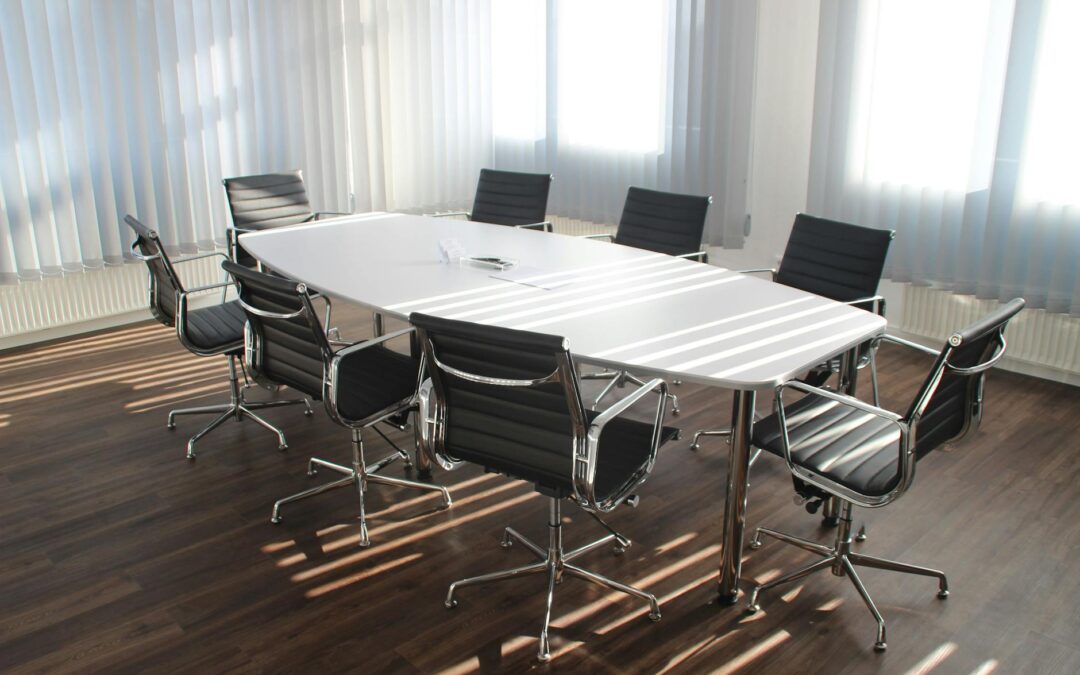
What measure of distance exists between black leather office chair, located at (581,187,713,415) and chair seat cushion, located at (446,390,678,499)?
1.79m

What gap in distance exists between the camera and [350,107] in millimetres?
6941

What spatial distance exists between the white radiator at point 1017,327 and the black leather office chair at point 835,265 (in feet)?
4.74

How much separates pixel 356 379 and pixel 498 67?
4.42 metres

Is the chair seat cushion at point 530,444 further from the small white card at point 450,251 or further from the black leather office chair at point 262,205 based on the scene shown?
the black leather office chair at point 262,205

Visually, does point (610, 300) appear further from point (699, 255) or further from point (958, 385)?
point (958, 385)

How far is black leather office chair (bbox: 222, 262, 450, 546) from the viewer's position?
3.33 meters

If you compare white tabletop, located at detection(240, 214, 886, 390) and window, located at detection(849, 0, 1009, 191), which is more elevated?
window, located at detection(849, 0, 1009, 191)

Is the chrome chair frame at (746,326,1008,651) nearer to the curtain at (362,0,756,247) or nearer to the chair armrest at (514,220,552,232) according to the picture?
the chair armrest at (514,220,552,232)

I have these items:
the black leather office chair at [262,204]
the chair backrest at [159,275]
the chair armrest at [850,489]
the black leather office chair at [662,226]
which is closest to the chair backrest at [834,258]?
the black leather office chair at [662,226]

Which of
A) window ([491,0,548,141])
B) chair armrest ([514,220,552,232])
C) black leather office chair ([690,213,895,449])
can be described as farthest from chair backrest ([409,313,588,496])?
window ([491,0,548,141])

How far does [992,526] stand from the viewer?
370 centimetres

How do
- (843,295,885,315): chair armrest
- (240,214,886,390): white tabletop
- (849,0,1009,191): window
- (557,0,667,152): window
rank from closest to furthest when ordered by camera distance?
(240,214,886,390): white tabletop
(843,295,885,315): chair armrest
(849,0,1009,191): window
(557,0,667,152): window

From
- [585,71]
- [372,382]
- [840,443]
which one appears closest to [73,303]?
Result: [372,382]

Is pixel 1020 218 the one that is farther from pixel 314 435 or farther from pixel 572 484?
pixel 314 435
